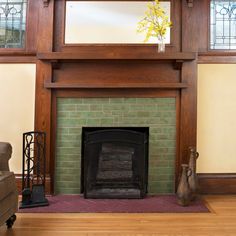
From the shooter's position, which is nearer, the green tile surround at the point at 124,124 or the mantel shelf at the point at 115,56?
the mantel shelf at the point at 115,56

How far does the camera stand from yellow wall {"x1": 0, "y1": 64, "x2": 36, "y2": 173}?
10.4 ft

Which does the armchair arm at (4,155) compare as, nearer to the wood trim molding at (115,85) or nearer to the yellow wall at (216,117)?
the wood trim molding at (115,85)

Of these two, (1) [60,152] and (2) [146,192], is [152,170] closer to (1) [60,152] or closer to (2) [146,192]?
(2) [146,192]

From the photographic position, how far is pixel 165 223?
2.34 metres

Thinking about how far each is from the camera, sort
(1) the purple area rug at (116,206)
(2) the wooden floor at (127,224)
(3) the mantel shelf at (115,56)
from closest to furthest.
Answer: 1. (2) the wooden floor at (127,224)
2. (1) the purple area rug at (116,206)
3. (3) the mantel shelf at (115,56)

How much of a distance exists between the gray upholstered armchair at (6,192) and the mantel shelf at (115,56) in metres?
1.19

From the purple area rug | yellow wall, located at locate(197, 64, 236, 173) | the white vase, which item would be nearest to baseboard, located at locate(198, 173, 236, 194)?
yellow wall, located at locate(197, 64, 236, 173)

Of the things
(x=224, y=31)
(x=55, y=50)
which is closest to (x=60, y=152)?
(x=55, y=50)

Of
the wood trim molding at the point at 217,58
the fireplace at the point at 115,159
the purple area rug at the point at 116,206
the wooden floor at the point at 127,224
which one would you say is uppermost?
the wood trim molding at the point at 217,58

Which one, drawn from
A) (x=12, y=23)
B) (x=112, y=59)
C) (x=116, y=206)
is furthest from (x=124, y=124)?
(x=12, y=23)

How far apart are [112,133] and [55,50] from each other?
46.3 inches

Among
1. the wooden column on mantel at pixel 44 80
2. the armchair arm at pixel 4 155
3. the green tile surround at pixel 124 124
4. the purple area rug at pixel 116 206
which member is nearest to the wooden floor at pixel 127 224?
the purple area rug at pixel 116 206

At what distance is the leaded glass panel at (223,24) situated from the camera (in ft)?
10.7

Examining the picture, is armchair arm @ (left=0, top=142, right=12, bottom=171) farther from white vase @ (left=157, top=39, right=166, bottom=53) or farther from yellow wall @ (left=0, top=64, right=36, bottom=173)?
white vase @ (left=157, top=39, right=166, bottom=53)
